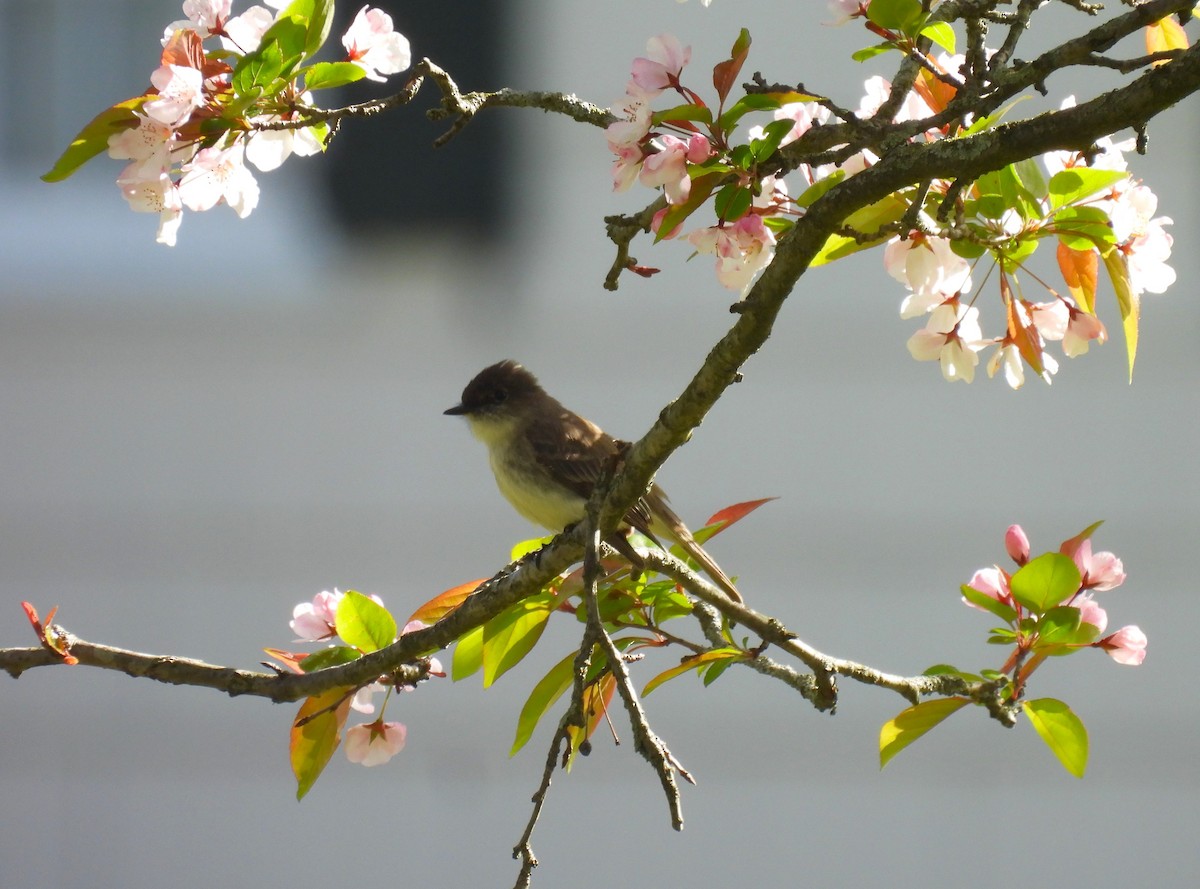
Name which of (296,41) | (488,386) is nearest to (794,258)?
(296,41)

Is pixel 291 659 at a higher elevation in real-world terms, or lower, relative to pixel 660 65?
lower

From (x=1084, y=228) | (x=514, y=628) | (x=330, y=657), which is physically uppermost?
(x=1084, y=228)

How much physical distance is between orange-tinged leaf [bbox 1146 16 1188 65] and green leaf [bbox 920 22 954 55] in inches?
12.0

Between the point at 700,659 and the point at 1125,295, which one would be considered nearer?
the point at 1125,295

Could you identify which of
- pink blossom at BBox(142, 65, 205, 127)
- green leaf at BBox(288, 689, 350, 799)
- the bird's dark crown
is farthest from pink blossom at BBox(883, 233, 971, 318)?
the bird's dark crown

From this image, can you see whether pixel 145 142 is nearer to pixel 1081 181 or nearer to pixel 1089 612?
pixel 1081 181

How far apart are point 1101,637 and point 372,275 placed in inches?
172

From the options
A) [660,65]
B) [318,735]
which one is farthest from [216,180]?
[318,735]

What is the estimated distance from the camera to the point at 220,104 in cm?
175

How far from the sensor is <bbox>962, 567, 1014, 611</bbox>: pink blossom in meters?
2.06

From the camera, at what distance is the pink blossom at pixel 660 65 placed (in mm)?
1685

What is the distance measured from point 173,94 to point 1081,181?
3.67 ft

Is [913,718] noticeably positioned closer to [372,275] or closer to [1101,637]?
[1101,637]

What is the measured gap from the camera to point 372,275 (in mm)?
5934
